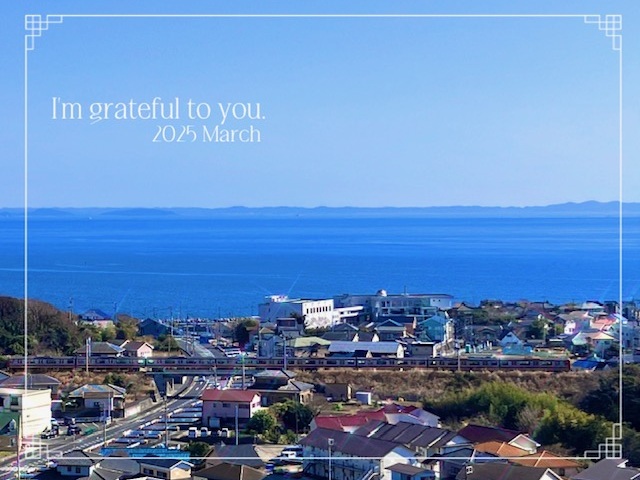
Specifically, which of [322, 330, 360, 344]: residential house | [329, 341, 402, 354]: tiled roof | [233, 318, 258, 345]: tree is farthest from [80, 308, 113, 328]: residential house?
[329, 341, 402, 354]: tiled roof

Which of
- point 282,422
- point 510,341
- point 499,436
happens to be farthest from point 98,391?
point 510,341

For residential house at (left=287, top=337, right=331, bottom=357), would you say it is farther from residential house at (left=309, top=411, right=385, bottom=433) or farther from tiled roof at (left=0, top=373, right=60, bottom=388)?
residential house at (left=309, top=411, right=385, bottom=433)

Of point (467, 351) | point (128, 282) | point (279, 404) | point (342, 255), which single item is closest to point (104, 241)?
point (342, 255)

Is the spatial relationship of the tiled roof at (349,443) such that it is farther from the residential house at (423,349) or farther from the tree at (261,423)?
the residential house at (423,349)

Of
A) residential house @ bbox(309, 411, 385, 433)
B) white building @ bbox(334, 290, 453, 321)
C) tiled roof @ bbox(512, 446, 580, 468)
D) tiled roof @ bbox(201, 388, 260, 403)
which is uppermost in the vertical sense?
white building @ bbox(334, 290, 453, 321)

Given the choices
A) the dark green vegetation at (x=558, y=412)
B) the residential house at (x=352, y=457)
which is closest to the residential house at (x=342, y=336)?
the dark green vegetation at (x=558, y=412)

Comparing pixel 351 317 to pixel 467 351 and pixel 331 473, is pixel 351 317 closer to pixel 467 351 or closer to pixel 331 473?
pixel 467 351

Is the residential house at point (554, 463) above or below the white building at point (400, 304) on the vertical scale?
below
